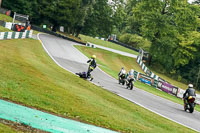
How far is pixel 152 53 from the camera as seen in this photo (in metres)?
57.0

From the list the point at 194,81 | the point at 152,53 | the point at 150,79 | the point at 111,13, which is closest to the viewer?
the point at 150,79

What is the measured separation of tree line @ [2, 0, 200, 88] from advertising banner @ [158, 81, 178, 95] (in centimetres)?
2022

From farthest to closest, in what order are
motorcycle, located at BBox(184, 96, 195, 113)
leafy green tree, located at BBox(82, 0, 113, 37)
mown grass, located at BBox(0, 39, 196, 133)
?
leafy green tree, located at BBox(82, 0, 113, 37) → motorcycle, located at BBox(184, 96, 195, 113) → mown grass, located at BBox(0, 39, 196, 133)

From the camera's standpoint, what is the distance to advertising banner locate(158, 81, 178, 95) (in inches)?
1301

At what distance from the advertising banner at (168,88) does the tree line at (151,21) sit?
20.2 m

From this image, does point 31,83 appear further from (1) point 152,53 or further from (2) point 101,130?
(1) point 152,53

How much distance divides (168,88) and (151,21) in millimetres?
23469

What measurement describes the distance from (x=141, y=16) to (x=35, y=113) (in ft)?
169

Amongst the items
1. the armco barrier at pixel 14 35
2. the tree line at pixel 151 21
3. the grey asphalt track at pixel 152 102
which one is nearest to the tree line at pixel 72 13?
the tree line at pixel 151 21

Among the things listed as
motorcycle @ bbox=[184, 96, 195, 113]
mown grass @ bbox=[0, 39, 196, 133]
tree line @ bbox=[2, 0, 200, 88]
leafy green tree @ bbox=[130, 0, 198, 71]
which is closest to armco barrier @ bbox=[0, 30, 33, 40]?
mown grass @ bbox=[0, 39, 196, 133]

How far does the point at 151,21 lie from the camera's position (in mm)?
55500

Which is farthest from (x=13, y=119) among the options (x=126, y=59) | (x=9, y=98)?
(x=126, y=59)

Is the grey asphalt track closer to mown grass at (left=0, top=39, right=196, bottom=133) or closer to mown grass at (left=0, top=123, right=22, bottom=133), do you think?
mown grass at (left=0, top=39, right=196, bottom=133)

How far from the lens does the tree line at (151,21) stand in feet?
181
